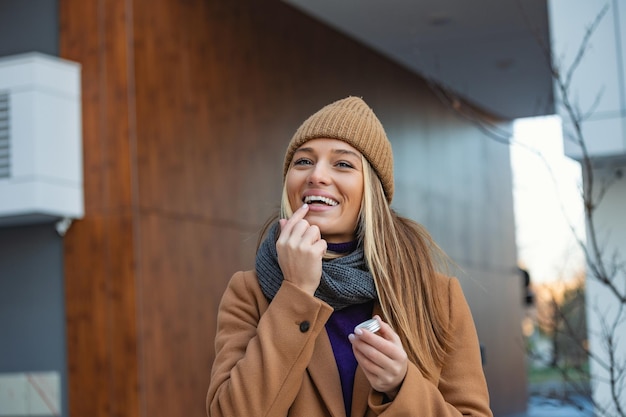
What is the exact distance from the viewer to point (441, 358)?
205cm

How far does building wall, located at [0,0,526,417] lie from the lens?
7.29 meters

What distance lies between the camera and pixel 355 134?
212 centimetres

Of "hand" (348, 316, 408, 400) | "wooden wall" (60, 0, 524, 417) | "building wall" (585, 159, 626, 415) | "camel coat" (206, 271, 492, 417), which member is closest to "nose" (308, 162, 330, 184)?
"camel coat" (206, 271, 492, 417)

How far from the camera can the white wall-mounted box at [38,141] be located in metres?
6.96

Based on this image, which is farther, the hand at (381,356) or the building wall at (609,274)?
the building wall at (609,274)

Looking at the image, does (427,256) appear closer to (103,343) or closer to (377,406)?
(377,406)

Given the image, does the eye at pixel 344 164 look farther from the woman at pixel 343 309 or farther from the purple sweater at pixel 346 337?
the purple sweater at pixel 346 337

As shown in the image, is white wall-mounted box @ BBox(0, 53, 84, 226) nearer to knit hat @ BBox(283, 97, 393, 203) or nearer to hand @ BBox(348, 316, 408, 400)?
knit hat @ BBox(283, 97, 393, 203)

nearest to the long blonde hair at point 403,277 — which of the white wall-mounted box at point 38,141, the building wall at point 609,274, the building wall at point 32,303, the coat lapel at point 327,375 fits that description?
the coat lapel at point 327,375

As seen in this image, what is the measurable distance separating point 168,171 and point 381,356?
603 centimetres

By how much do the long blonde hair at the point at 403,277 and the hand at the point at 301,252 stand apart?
0.15 m

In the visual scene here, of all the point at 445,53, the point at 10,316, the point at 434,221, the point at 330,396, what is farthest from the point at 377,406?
the point at 434,221

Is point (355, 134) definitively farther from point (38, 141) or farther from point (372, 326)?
point (38, 141)

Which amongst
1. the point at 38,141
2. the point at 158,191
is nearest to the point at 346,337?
the point at 38,141
